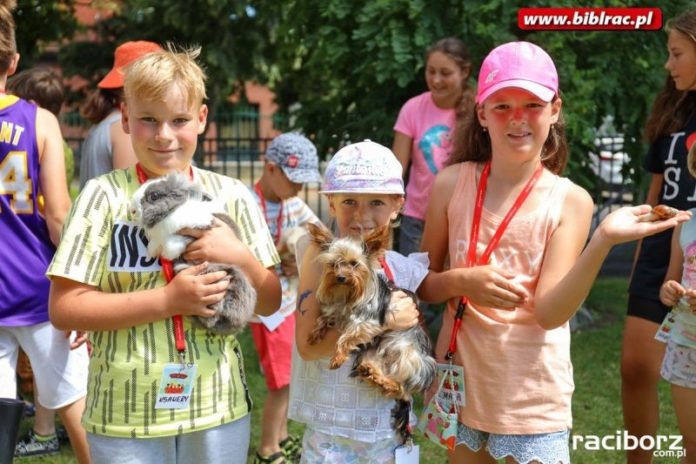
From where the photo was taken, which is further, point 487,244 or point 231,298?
point 487,244

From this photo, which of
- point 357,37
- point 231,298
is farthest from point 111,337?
point 357,37

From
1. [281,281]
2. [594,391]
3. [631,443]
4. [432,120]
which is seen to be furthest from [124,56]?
[594,391]

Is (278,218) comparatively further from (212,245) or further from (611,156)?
(611,156)

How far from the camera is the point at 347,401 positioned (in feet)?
9.70

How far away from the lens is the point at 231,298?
Answer: 2760 mm

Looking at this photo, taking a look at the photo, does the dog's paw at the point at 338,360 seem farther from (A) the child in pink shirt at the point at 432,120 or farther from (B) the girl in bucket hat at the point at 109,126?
(A) the child in pink shirt at the point at 432,120

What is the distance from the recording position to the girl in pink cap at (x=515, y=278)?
9.56 ft

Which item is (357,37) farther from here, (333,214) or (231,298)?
(231,298)

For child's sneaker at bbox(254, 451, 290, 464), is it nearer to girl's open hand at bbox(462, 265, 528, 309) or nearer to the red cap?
the red cap

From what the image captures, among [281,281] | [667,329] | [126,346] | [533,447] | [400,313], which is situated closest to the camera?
[126,346]

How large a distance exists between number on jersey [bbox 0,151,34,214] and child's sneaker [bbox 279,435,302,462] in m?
2.30

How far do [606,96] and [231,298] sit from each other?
217 inches

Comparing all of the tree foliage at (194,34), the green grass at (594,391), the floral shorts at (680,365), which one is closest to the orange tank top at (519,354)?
the floral shorts at (680,365)

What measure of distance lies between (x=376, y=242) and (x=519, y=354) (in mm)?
689
